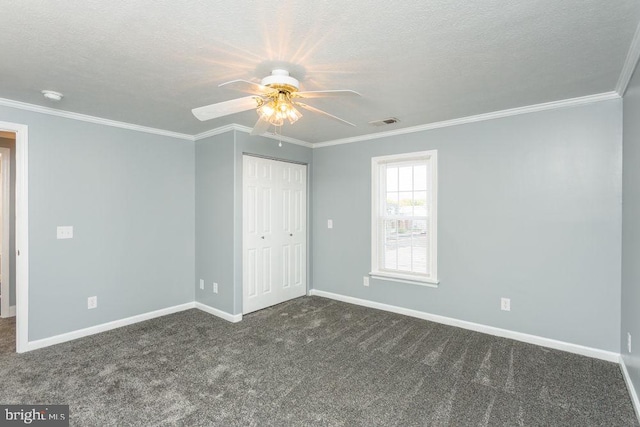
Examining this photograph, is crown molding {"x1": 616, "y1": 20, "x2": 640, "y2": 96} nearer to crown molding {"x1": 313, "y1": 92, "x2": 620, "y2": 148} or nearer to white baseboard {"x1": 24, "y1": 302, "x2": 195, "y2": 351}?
crown molding {"x1": 313, "y1": 92, "x2": 620, "y2": 148}

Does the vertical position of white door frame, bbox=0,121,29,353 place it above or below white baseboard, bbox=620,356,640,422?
above

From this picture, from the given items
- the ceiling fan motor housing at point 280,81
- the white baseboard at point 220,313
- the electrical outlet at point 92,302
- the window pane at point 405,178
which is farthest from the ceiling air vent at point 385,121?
the electrical outlet at point 92,302

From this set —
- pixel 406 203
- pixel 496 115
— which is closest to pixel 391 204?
pixel 406 203

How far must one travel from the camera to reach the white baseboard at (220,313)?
12.6ft

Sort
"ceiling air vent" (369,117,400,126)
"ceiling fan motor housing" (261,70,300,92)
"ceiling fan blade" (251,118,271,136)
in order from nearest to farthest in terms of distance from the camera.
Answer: "ceiling fan motor housing" (261,70,300,92) < "ceiling fan blade" (251,118,271,136) < "ceiling air vent" (369,117,400,126)

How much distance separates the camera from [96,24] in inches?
69.1

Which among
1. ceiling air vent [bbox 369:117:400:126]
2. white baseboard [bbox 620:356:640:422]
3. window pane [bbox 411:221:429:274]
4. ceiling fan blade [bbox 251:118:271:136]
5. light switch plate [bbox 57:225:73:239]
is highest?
ceiling air vent [bbox 369:117:400:126]

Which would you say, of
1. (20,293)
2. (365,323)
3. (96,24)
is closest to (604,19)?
(96,24)

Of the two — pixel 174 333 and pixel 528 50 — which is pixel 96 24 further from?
pixel 174 333

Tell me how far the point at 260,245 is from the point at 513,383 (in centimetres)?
302

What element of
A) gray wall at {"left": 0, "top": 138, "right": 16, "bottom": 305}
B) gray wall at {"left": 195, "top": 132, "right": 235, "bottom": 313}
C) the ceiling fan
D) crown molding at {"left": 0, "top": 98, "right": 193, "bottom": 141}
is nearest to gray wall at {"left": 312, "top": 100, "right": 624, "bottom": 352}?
gray wall at {"left": 195, "top": 132, "right": 235, "bottom": 313}

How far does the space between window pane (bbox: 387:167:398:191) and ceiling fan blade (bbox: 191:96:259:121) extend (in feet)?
7.75

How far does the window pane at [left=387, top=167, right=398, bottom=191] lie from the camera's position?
166 inches

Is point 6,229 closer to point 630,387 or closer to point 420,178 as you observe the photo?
point 420,178
